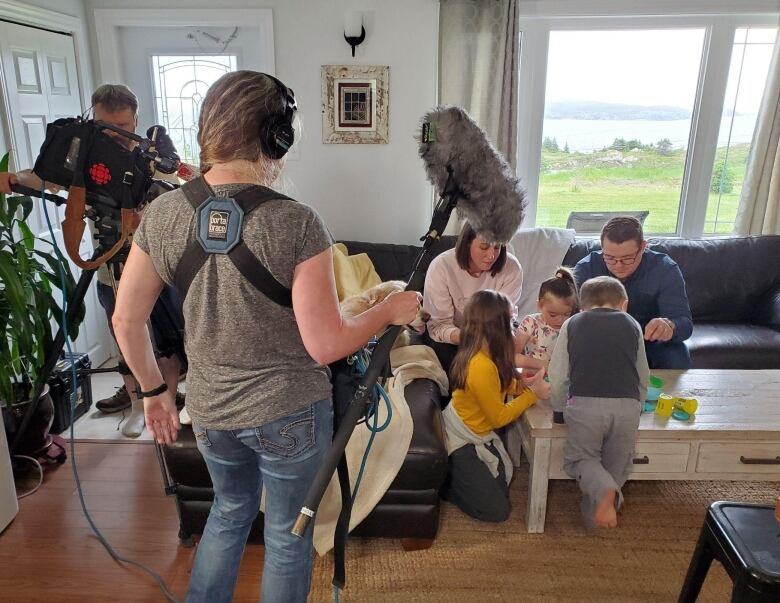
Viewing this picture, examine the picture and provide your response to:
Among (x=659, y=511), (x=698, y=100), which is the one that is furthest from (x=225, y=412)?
(x=698, y=100)

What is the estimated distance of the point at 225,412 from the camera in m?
1.17

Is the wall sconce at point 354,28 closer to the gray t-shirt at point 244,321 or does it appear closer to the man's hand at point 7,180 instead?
the man's hand at point 7,180

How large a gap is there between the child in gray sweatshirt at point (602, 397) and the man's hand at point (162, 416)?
4.04ft

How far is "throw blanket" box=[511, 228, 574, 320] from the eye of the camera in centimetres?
321

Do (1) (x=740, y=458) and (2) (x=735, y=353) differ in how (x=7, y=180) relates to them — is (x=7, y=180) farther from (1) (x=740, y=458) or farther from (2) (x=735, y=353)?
(2) (x=735, y=353)

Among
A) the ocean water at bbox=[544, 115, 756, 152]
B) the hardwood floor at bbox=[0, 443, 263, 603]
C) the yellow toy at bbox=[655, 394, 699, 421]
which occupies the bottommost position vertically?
the hardwood floor at bbox=[0, 443, 263, 603]

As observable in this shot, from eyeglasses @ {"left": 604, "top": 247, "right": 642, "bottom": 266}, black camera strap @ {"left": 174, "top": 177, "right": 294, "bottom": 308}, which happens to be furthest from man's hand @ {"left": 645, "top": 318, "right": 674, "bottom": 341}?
black camera strap @ {"left": 174, "top": 177, "right": 294, "bottom": 308}

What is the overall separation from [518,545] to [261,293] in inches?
57.1

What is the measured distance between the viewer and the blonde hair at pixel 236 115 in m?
1.03

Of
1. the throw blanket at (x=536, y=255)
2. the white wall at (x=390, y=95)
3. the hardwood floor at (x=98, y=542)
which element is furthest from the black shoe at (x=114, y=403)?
the throw blanket at (x=536, y=255)

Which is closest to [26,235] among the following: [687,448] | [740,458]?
[687,448]

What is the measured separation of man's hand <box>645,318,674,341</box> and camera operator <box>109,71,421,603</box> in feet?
5.43

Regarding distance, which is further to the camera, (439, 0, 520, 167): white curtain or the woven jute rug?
(439, 0, 520, 167): white curtain

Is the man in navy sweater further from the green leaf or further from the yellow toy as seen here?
the green leaf
